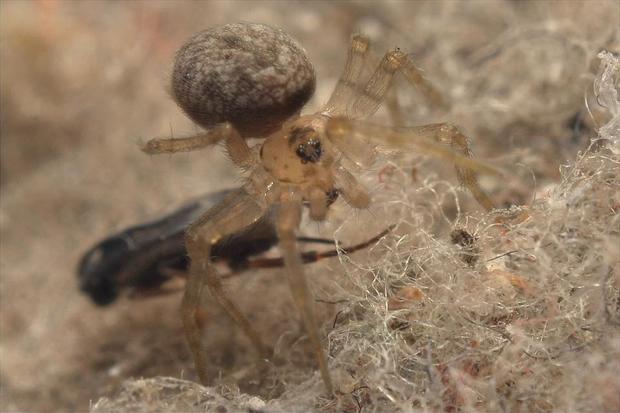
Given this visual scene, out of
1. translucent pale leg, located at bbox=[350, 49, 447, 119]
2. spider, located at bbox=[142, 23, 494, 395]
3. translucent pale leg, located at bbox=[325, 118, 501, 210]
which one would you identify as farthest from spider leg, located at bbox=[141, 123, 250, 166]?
translucent pale leg, located at bbox=[350, 49, 447, 119]

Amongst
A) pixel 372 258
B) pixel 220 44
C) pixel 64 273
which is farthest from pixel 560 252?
pixel 64 273

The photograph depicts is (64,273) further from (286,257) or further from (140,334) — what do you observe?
(286,257)

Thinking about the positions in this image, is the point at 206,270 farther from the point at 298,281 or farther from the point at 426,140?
the point at 426,140

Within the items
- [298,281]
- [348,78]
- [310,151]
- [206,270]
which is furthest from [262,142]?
[298,281]

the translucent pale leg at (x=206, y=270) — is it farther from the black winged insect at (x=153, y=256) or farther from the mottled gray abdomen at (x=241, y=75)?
the mottled gray abdomen at (x=241, y=75)

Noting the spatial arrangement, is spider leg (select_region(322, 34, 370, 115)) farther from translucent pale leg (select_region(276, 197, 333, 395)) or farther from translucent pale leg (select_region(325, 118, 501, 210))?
translucent pale leg (select_region(276, 197, 333, 395))

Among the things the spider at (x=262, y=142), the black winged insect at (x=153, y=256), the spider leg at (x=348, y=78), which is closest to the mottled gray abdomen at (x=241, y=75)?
the spider at (x=262, y=142)
